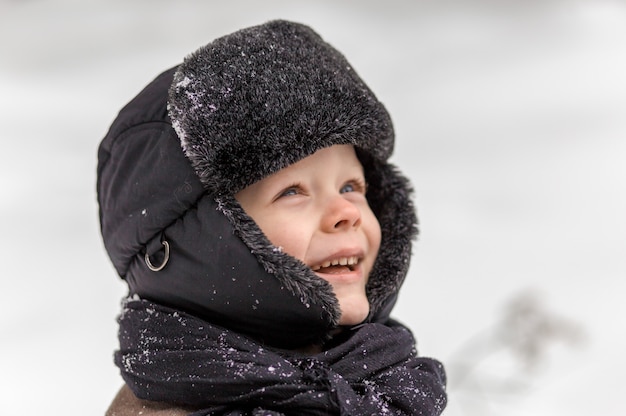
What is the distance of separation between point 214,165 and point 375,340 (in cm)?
34

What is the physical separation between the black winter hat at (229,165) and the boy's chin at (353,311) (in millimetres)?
40

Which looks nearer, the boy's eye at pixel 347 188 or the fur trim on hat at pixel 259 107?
the fur trim on hat at pixel 259 107

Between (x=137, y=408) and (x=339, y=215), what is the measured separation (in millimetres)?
415

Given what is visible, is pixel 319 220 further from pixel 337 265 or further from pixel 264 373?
pixel 264 373

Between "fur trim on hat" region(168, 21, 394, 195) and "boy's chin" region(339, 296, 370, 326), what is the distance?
0.73 ft

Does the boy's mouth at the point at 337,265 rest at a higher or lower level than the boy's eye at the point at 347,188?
lower

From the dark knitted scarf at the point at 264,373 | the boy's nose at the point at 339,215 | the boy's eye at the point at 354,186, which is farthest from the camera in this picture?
the boy's eye at the point at 354,186

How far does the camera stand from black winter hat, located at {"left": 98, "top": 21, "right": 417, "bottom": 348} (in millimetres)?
1144

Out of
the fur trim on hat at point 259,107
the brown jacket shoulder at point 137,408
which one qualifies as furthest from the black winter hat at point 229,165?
the brown jacket shoulder at point 137,408

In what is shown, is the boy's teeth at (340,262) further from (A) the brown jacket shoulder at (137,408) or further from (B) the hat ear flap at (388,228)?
(A) the brown jacket shoulder at (137,408)

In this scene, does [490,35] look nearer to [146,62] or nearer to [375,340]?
[146,62]

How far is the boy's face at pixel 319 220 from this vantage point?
119cm

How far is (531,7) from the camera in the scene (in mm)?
2195

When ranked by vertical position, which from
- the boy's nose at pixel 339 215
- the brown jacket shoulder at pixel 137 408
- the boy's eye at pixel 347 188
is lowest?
the brown jacket shoulder at pixel 137 408
